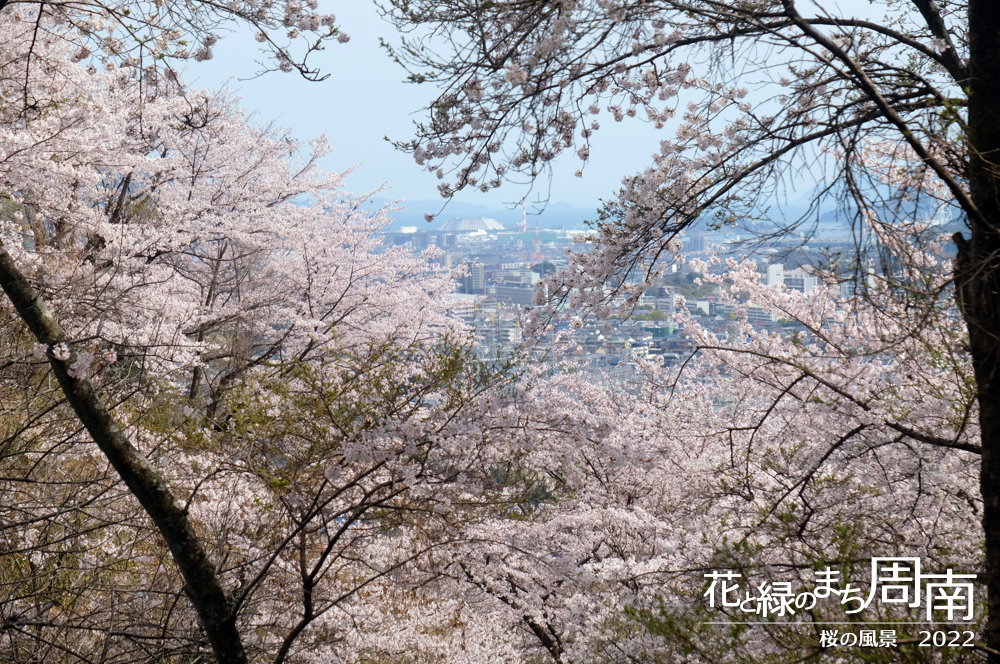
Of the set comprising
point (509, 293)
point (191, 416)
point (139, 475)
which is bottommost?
point (139, 475)

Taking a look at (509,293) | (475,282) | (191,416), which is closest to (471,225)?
(475,282)

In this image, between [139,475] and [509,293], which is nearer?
[139,475]

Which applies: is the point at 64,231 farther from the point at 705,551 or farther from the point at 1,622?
the point at 705,551

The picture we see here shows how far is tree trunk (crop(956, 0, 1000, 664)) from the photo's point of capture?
2.86 metres

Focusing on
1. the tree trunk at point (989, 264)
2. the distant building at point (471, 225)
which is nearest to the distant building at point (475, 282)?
the distant building at point (471, 225)

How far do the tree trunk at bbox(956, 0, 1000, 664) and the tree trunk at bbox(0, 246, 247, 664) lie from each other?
11.5 ft

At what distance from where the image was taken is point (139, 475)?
3197mm

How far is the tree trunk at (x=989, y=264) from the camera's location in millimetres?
2859

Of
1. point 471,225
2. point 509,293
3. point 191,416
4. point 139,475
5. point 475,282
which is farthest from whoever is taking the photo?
point 471,225

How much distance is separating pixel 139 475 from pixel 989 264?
3903 mm

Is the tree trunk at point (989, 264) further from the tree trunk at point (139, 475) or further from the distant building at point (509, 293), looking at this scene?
the distant building at point (509, 293)

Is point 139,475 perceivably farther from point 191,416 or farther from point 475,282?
point 475,282

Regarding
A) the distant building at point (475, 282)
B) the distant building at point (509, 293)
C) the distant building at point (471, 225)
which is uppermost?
the distant building at point (471, 225)

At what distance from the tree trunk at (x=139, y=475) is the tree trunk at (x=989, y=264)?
352cm
